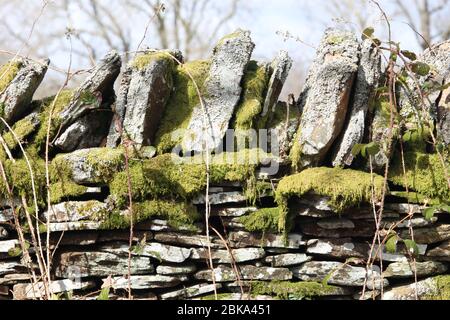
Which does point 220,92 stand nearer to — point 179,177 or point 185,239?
point 179,177

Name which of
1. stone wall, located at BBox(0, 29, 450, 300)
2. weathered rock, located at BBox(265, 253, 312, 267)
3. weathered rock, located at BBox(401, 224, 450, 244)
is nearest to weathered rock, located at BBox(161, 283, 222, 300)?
stone wall, located at BBox(0, 29, 450, 300)

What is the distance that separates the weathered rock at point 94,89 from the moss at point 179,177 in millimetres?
630

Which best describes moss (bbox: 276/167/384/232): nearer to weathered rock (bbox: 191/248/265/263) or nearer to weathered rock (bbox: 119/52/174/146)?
weathered rock (bbox: 191/248/265/263)

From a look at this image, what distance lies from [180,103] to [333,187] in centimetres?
146

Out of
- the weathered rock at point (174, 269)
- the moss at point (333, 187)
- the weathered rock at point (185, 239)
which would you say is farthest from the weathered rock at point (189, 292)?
the moss at point (333, 187)

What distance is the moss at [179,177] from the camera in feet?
12.9

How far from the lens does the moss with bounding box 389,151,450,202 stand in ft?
12.7

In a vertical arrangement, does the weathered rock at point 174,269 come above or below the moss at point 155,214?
below

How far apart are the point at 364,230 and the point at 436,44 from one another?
1640 millimetres

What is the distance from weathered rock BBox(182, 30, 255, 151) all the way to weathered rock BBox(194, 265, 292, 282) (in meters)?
0.92

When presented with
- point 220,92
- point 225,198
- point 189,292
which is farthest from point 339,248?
point 220,92

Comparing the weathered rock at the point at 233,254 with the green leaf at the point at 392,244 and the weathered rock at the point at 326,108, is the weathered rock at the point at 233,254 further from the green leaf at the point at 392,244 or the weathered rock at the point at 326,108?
the green leaf at the point at 392,244

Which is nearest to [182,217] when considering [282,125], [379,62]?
[282,125]

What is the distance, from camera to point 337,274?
386 centimetres
